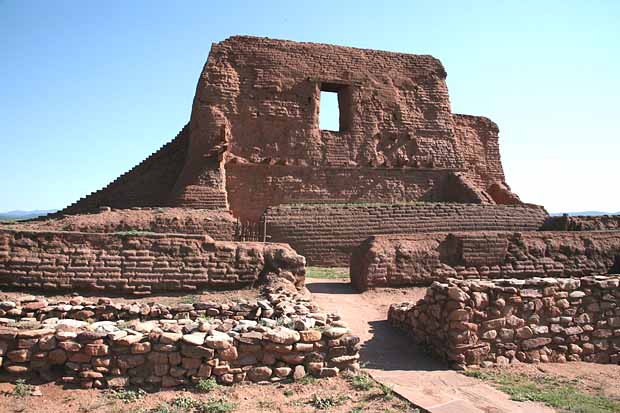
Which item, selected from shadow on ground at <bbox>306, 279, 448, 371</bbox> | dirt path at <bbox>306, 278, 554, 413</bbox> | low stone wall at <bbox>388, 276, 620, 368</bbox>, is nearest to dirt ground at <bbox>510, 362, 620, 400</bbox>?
low stone wall at <bbox>388, 276, 620, 368</bbox>

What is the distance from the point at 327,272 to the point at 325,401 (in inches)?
282

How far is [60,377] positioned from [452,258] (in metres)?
8.19

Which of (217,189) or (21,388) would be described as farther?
(217,189)

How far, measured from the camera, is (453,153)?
18812mm

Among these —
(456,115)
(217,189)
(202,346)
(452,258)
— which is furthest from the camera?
(456,115)

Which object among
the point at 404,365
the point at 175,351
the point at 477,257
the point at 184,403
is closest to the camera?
the point at 184,403

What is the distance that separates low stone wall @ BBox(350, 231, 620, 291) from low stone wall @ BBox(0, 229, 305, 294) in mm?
2509

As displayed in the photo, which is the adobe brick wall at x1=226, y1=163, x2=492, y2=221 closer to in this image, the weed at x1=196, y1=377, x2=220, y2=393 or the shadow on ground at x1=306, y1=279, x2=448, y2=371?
the shadow on ground at x1=306, y1=279, x2=448, y2=371

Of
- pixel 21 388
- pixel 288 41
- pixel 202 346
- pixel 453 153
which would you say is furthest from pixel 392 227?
pixel 21 388

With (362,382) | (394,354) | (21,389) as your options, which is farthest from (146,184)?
(362,382)

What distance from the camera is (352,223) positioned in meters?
13.2

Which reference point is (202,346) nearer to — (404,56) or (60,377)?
(60,377)

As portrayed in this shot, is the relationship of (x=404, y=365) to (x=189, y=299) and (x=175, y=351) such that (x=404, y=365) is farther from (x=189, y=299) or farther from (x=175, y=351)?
(x=189, y=299)

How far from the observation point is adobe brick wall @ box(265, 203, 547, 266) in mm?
12664
